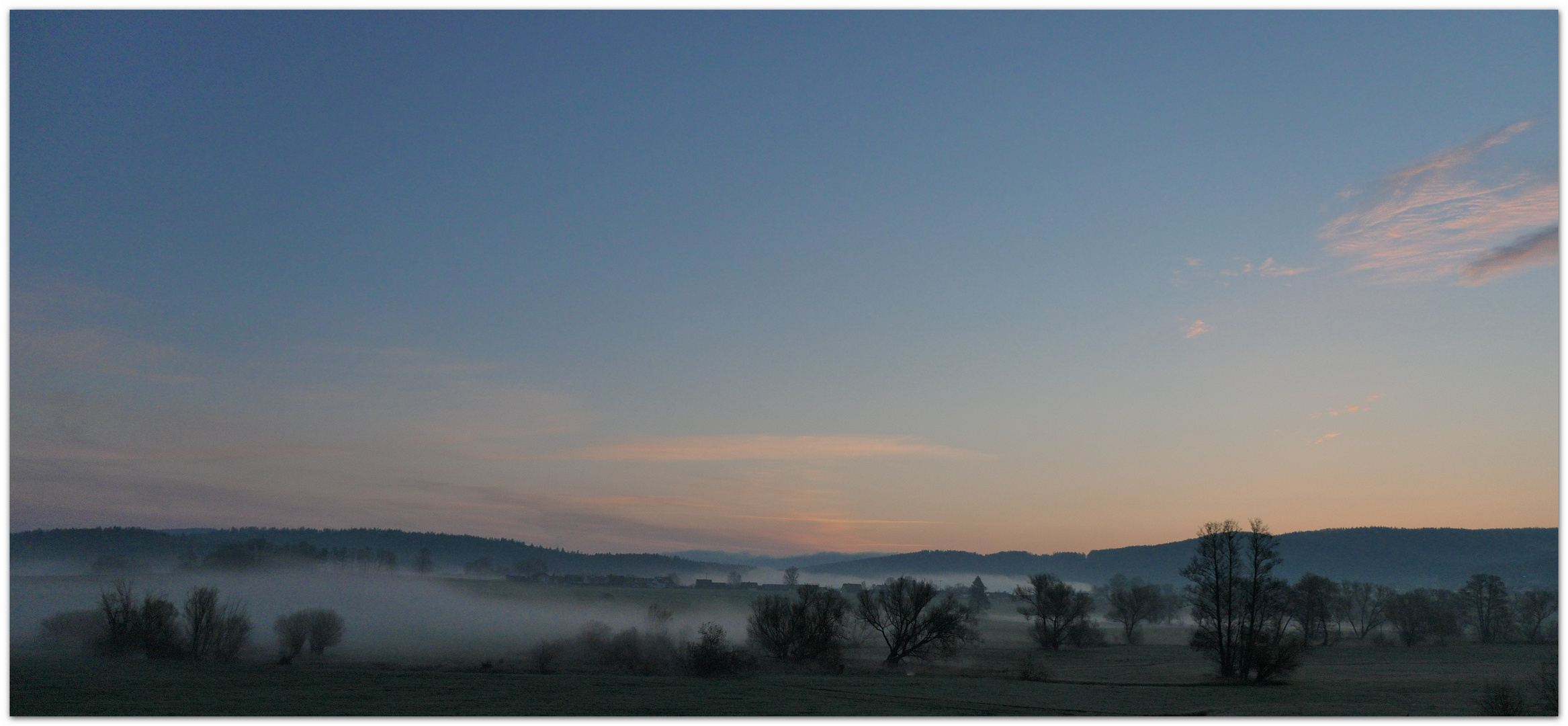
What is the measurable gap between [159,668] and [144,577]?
372 ft

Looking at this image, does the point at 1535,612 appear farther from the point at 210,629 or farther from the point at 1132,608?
the point at 210,629

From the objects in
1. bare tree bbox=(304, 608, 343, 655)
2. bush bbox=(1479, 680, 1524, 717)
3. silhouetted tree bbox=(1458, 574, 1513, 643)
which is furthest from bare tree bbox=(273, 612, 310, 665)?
silhouetted tree bbox=(1458, 574, 1513, 643)

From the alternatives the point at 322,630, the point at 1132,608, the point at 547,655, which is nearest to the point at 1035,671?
the point at 547,655

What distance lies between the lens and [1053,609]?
9888cm

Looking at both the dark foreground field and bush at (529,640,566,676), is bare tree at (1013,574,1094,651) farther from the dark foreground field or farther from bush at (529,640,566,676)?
bush at (529,640,566,676)

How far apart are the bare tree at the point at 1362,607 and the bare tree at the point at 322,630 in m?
116

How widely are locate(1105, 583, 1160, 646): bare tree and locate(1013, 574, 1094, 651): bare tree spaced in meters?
7.35

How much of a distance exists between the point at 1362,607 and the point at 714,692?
359ft

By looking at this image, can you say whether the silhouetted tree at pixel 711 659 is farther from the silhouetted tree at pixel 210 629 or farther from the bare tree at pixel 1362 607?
the bare tree at pixel 1362 607

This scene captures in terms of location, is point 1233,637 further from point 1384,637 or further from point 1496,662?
point 1384,637

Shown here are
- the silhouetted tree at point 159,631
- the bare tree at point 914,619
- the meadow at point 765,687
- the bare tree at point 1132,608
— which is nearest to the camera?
the meadow at point 765,687

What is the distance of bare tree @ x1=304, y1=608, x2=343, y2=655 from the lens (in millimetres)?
78750

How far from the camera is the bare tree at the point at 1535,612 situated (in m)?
102

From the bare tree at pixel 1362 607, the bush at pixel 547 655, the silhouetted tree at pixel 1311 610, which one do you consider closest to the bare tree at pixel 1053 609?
the silhouetted tree at pixel 1311 610
